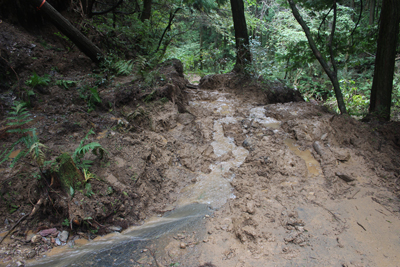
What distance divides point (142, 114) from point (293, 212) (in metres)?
3.50

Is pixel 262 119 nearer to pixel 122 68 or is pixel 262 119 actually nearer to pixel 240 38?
pixel 240 38

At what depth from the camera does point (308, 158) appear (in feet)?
13.9

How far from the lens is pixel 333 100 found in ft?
33.3

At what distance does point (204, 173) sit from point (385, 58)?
16.9ft

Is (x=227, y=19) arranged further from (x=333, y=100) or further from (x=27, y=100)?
(x=27, y=100)

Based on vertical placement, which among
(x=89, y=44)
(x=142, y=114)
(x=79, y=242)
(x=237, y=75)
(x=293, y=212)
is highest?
(x=89, y=44)

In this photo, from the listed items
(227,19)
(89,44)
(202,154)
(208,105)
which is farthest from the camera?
(227,19)

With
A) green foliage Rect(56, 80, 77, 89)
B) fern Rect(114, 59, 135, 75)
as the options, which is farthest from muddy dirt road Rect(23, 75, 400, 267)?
green foliage Rect(56, 80, 77, 89)

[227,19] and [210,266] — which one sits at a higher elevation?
[227,19]

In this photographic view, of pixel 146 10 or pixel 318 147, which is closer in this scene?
pixel 318 147

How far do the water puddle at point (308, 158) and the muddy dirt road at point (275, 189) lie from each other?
0.02 m

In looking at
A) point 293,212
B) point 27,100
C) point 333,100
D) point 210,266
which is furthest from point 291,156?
point 333,100

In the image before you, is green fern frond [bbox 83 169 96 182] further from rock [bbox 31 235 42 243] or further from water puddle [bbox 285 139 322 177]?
water puddle [bbox 285 139 322 177]

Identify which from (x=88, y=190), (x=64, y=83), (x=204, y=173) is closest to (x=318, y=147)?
(x=204, y=173)
